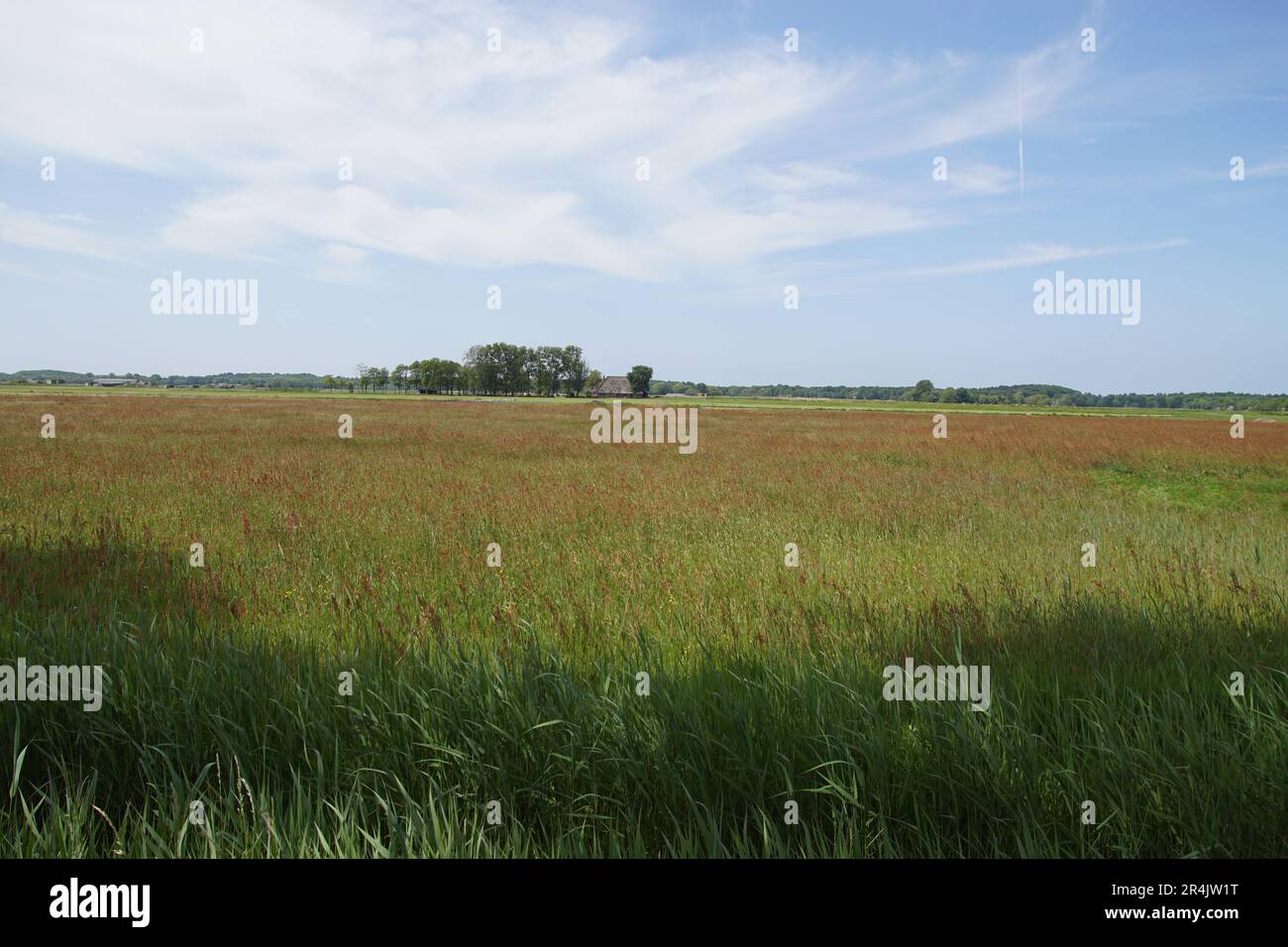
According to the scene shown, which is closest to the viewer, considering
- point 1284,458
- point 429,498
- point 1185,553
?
point 1185,553

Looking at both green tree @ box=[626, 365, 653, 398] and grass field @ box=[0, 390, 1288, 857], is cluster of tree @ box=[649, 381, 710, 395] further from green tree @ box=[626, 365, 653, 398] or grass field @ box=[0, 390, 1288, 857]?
grass field @ box=[0, 390, 1288, 857]

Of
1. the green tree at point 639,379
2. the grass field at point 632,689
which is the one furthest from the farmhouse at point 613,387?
the grass field at point 632,689

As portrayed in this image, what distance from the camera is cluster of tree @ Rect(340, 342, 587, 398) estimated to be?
124 metres

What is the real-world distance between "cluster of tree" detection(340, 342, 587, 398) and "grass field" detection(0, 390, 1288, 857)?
11789 cm

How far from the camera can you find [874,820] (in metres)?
2.71

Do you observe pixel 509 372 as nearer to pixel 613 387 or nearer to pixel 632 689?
pixel 613 387

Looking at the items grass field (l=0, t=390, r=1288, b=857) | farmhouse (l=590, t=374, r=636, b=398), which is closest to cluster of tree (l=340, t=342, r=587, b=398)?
farmhouse (l=590, t=374, r=636, b=398)

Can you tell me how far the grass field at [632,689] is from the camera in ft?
8.60

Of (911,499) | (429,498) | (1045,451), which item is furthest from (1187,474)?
(429,498)

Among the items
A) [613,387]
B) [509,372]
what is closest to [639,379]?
[613,387]
